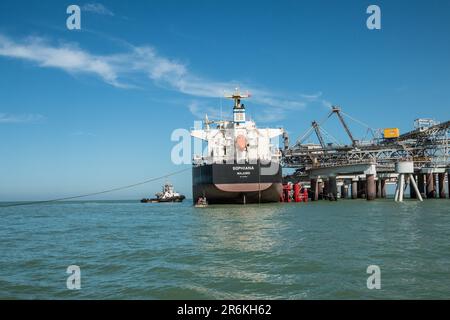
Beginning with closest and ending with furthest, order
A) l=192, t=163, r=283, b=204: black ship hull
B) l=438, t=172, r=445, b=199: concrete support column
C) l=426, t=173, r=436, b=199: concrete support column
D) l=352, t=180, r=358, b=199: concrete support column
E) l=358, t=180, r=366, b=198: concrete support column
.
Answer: l=192, t=163, r=283, b=204: black ship hull
l=438, t=172, r=445, b=199: concrete support column
l=426, t=173, r=436, b=199: concrete support column
l=352, t=180, r=358, b=199: concrete support column
l=358, t=180, r=366, b=198: concrete support column

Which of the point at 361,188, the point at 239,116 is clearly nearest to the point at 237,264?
the point at 239,116

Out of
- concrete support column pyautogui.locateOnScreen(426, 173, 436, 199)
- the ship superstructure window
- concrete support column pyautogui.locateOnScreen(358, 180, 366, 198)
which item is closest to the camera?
the ship superstructure window

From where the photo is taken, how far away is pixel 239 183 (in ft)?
139

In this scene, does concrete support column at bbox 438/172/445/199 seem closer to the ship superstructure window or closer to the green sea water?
the ship superstructure window

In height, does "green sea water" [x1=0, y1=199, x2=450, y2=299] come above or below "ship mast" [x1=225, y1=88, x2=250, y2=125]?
below

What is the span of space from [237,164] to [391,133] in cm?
4701

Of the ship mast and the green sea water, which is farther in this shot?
the ship mast

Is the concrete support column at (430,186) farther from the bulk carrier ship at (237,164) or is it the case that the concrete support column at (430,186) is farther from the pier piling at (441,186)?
the bulk carrier ship at (237,164)

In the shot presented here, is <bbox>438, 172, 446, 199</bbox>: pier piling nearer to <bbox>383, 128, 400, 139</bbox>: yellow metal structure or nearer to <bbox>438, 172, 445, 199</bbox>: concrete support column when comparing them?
<bbox>438, 172, 445, 199</bbox>: concrete support column

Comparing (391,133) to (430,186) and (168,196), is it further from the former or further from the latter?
(168,196)

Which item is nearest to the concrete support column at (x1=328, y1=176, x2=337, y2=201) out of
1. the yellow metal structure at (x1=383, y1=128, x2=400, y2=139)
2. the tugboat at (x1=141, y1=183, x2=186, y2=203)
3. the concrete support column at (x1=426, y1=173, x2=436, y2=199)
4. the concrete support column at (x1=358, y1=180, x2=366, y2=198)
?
the concrete support column at (x1=426, y1=173, x2=436, y2=199)

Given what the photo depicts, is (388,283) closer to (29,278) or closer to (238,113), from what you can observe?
(29,278)

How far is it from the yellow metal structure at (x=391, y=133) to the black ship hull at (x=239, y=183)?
3995 cm

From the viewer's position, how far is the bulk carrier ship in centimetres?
4228
